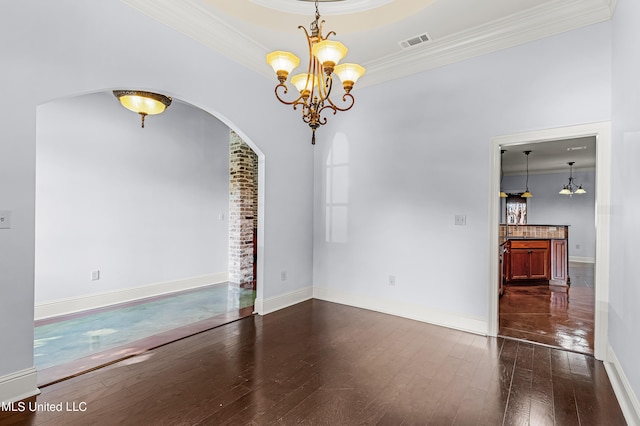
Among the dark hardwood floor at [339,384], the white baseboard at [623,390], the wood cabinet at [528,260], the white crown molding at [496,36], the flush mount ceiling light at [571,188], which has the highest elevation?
the white crown molding at [496,36]

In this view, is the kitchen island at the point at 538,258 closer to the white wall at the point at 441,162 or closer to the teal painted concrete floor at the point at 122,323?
the white wall at the point at 441,162

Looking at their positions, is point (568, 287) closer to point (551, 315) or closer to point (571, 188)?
point (551, 315)

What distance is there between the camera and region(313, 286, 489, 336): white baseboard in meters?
3.54

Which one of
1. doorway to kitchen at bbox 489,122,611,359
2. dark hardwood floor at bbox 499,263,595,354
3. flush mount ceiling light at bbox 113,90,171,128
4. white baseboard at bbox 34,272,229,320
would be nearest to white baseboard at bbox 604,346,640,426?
doorway to kitchen at bbox 489,122,611,359

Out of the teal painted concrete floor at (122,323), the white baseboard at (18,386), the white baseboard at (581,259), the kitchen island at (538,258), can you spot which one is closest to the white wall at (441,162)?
the teal painted concrete floor at (122,323)

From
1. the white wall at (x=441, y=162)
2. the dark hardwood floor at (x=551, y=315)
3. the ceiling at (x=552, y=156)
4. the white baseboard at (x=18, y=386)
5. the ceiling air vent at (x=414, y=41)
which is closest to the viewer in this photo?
the white baseboard at (x=18, y=386)

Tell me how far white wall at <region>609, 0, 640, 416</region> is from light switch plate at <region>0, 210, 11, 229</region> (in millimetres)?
4419

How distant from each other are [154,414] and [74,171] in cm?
357

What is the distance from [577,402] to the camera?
2221mm

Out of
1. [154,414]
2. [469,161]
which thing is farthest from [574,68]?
[154,414]

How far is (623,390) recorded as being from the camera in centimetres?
224

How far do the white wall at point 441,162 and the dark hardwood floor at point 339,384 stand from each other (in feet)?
2.62

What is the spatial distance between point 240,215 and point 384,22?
4.05 metres

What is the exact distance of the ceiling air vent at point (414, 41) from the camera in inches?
139
